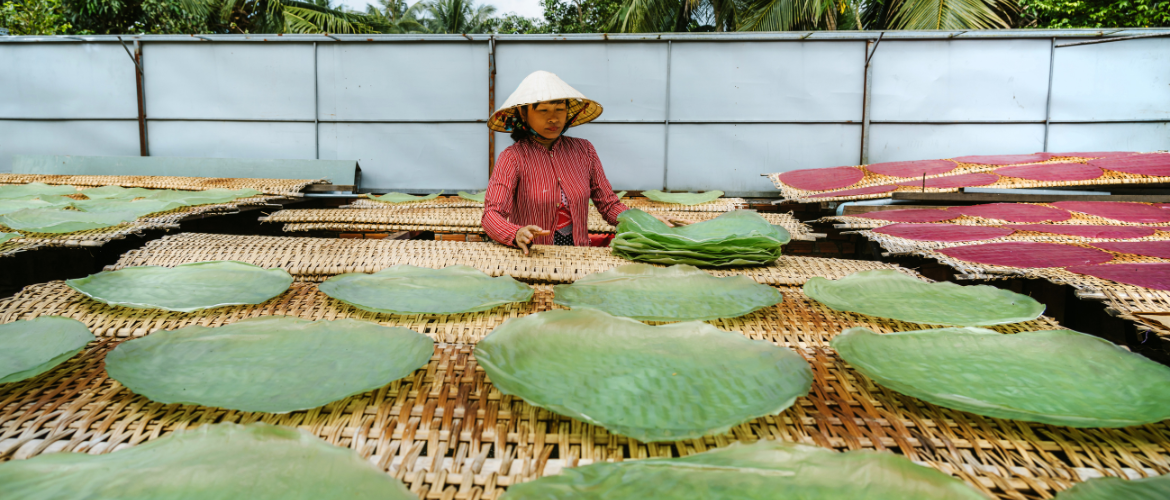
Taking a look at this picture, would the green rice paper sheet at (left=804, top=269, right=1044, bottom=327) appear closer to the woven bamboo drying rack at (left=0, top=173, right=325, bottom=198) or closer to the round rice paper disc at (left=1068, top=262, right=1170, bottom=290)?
the round rice paper disc at (left=1068, top=262, right=1170, bottom=290)

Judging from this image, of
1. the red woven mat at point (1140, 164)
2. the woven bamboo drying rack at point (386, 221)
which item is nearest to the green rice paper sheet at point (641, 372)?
the woven bamboo drying rack at point (386, 221)

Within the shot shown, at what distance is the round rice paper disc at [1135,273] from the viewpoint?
3.41 feet

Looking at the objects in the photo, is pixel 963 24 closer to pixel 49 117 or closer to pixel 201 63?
→ pixel 201 63

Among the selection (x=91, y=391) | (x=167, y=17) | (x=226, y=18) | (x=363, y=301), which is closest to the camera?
(x=91, y=391)

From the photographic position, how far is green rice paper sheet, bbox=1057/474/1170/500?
0.43 meters

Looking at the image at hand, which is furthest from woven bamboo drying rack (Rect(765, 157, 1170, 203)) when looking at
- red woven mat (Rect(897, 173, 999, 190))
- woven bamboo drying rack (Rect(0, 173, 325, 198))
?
woven bamboo drying rack (Rect(0, 173, 325, 198))

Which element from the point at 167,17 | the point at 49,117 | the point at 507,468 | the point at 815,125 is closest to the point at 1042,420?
the point at 507,468

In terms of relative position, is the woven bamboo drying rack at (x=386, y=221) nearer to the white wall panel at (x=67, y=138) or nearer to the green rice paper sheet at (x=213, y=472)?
the green rice paper sheet at (x=213, y=472)

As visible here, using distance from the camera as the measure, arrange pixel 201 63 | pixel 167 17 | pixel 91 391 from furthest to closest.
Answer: pixel 167 17, pixel 201 63, pixel 91 391

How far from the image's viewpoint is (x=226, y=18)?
986 cm

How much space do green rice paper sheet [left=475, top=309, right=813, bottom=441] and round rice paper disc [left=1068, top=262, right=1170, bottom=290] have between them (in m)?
0.90

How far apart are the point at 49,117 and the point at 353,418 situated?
6.20 meters

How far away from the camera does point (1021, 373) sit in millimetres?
637

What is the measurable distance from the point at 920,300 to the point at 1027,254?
0.59 metres
